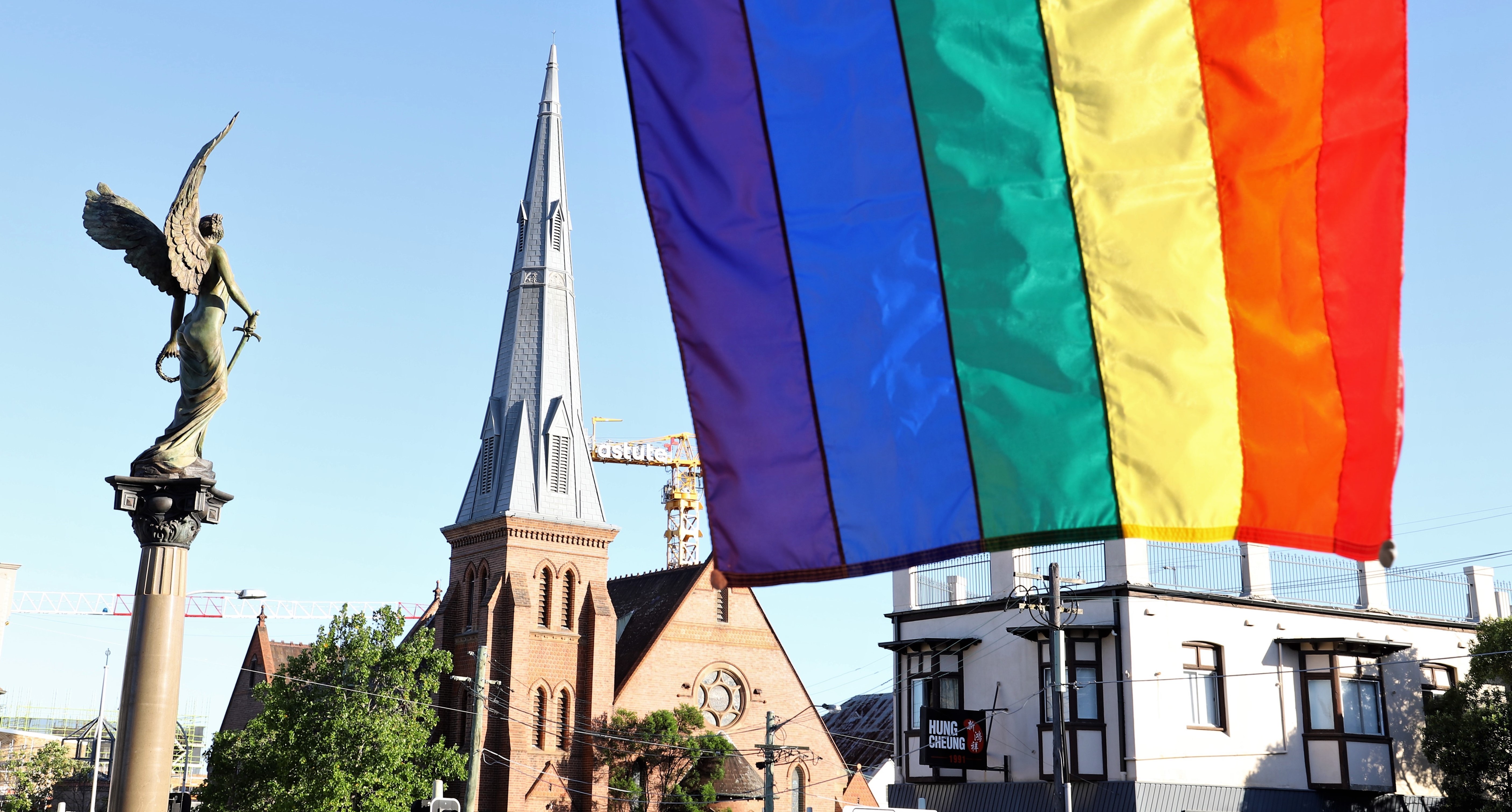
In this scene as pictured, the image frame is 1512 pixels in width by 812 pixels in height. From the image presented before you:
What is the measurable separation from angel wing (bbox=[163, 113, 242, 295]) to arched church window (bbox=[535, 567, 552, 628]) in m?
39.3

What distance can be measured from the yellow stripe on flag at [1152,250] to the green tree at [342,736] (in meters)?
40.0

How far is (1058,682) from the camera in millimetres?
28719

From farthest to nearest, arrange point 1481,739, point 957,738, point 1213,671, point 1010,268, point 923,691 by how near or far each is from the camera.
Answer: point 923,691 → point 957,738 → point 1213,671 → point 1481,739 → point 1010,268

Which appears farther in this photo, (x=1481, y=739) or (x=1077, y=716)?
(x=1077, y=716)

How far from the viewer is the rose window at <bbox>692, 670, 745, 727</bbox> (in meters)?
57.2

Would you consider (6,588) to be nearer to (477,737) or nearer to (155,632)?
(477,737)

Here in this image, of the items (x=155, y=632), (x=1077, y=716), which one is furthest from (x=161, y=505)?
(x=1077, y=716)

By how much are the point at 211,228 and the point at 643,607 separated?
4713 cm

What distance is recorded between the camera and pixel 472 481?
59.4 metres

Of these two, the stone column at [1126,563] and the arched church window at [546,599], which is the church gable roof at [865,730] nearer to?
the arched church window at [546,599]

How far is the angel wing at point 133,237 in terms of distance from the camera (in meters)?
17.2

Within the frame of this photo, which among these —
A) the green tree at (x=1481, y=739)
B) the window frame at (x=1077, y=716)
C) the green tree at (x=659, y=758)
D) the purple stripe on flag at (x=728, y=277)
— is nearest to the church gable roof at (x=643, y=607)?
the green tree at (x=659, y=758)

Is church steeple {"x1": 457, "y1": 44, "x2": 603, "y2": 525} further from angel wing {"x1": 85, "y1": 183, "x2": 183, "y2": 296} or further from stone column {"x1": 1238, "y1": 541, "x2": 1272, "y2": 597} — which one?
angel wing {"x1": 85, "y1": 183, "x2": 183, "y2": 296}

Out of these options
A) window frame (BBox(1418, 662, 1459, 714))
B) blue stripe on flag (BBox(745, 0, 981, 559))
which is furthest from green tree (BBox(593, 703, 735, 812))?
blue stripe on flag (BBox(745, 0, 981, 559))
